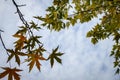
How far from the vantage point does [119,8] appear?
523 centimetres

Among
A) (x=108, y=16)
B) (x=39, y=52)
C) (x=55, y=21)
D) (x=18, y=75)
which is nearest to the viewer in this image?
(x=18, y=75)

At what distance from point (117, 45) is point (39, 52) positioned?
3483 mm

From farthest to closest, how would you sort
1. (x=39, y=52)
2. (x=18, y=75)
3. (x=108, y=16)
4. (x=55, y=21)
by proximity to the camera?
(x=108, y=16)
(x=55, y=21)
(x=39, y=52)
(x=18, y=75)

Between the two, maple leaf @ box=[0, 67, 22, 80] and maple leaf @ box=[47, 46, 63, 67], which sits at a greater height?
maple leaf @ box=[47, 46, 63, 67]

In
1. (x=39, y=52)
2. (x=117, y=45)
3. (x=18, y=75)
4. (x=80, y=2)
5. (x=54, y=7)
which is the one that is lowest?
(x=18, y=75)

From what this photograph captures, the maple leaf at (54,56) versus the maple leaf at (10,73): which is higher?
the maple leaf at (54,56)

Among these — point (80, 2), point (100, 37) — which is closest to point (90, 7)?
point (80, 2)

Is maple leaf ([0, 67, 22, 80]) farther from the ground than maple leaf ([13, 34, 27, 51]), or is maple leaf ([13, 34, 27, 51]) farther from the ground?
maple leaf ([13, 34, 27, 51])

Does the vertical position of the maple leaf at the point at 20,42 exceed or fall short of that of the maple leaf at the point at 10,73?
it exceeds it

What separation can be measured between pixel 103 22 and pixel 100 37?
399 mm

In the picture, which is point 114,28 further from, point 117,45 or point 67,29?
point 67,29

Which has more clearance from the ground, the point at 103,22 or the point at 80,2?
the point at 80,2

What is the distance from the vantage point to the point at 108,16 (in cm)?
561

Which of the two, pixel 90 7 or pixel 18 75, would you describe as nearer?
pixel 18 75
